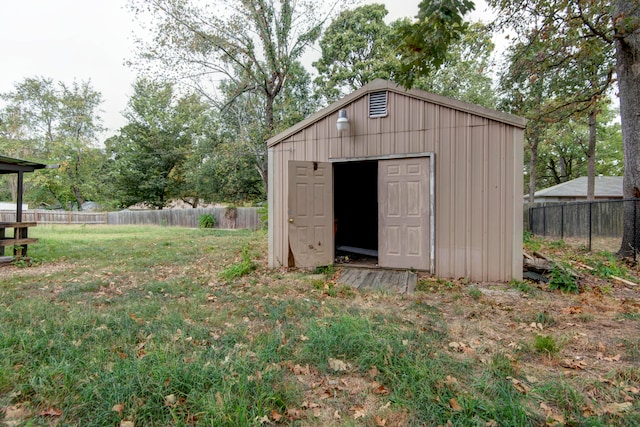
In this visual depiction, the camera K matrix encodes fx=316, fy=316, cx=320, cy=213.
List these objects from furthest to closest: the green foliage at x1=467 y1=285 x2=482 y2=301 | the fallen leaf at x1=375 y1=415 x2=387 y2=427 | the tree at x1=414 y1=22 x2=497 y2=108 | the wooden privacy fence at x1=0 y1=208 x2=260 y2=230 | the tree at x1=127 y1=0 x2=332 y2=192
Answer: the wooden privacy fence at x1=0 y1=208 x2=260 y2=230
the tree at x1=414 y1=22 x2=497 y2=108
the tree at x1=127 y1=0 x2=332 y2=192
the green foliage at x1=467 y1=285 x2=482 y2=301
the fallen leaf at x1=375 y1=415 x2=387 y2=427

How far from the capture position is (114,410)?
5.95 feet

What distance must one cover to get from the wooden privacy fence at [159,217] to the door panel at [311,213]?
12.3 meters

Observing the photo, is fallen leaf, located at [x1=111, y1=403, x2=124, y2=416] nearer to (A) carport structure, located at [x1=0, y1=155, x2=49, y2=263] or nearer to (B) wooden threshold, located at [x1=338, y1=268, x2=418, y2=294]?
(B) wooden threshold, located at [x1=338, y1=268, x2=418, y2=294]

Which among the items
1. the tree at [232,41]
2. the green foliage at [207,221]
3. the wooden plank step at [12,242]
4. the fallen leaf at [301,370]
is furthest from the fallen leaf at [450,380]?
the green foliage at [207,221]

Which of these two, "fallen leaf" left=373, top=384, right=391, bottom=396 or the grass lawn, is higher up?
the grass lawn

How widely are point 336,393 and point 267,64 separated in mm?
15191

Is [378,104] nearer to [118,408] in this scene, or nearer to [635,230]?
[118,408]

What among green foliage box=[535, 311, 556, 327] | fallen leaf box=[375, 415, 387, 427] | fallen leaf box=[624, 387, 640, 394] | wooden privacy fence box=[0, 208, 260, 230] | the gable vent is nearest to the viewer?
fallen leaf box=[375, 415, 387, 427]

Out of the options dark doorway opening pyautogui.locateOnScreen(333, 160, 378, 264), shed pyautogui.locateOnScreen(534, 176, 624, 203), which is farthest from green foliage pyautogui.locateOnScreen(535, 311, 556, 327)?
shed pyautogui.locateOnScreen(534, 176, 624, 203)

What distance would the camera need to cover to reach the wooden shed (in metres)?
4.96

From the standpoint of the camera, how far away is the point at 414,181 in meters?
5.51

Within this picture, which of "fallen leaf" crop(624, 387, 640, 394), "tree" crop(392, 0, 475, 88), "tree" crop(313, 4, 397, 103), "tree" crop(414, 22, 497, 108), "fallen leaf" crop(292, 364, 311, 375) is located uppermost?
"tree" crop(313, 4, 397, 103)

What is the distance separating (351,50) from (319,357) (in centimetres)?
1914

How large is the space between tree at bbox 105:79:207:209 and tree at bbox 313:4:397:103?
1139cm
